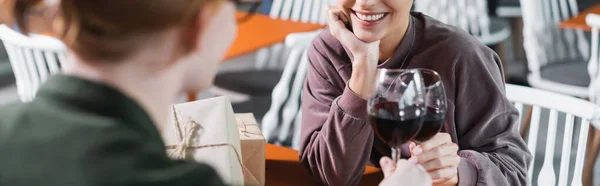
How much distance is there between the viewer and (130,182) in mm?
741

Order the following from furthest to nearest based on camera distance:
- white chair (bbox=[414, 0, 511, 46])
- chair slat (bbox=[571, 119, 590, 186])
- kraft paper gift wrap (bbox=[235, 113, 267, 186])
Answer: white chair (bbox=[414, 0, 511, 46]) < chair slat (bbox=[571, 119, 590, 186]) < kraft paper gift wrap (bbox=[235, 113, 267, 186])

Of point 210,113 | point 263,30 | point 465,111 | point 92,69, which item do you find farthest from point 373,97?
point 263,30

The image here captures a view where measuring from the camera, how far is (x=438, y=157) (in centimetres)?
142

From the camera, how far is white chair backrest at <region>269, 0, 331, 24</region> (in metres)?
3.83

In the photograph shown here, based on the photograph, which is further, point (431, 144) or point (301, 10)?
point (301, 10)

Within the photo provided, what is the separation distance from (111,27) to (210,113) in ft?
2.24

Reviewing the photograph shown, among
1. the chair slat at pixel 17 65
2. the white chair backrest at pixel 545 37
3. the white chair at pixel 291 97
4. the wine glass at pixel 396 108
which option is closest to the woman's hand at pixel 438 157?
the wine glass at pixel 396 108

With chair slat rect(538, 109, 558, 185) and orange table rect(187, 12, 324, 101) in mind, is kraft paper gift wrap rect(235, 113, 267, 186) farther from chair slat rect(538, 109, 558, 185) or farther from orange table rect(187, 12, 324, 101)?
orange table rect(187, 12, 324, 101)

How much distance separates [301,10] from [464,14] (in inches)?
29.6

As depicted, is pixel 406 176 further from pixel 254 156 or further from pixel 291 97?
pixel 291 97

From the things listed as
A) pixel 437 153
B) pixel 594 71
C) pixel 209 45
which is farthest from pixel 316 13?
pixel 209 45

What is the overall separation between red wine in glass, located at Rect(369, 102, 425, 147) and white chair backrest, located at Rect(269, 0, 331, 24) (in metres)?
2.55

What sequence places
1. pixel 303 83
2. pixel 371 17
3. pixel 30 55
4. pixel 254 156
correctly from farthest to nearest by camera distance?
pixel 303 83, pixel 30 55, pixel 371 17, pixel 254 156

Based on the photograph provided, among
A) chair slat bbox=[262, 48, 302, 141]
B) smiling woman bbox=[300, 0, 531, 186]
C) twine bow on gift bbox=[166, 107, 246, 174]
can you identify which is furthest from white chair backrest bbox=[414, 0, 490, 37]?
twine bow on gift bbox=[166, 107, 246, 174]
